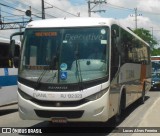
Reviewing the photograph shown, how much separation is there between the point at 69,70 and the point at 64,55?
1.47 ft

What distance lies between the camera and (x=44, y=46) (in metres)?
11.1

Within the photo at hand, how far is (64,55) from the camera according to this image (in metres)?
10.8

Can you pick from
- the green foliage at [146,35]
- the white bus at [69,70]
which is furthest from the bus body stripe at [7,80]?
the green foliage at [146,35]

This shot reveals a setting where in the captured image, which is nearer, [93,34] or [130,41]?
[93,34]

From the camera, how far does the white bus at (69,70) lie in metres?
10.4

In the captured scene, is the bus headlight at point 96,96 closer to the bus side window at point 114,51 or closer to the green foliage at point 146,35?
the bus side window at point 114,51

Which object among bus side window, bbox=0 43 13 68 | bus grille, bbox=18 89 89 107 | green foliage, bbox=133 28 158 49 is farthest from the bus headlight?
green foliage, bbox=133 28 158 49

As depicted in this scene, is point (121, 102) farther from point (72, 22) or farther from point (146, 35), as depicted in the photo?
point (146, 35)

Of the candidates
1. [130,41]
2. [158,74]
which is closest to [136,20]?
[158,74]

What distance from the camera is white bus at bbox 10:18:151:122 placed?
10359mm

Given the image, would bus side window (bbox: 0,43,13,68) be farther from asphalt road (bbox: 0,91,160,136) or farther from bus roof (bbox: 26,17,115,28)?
bus roof (bbox: 26,17,115,28)

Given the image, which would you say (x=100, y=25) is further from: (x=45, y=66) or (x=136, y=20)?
(x=136, y=20)

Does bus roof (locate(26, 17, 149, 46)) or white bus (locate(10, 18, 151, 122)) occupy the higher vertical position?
bus roof (locate(26, 17, 149, 46))

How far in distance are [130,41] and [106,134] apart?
5.11m
